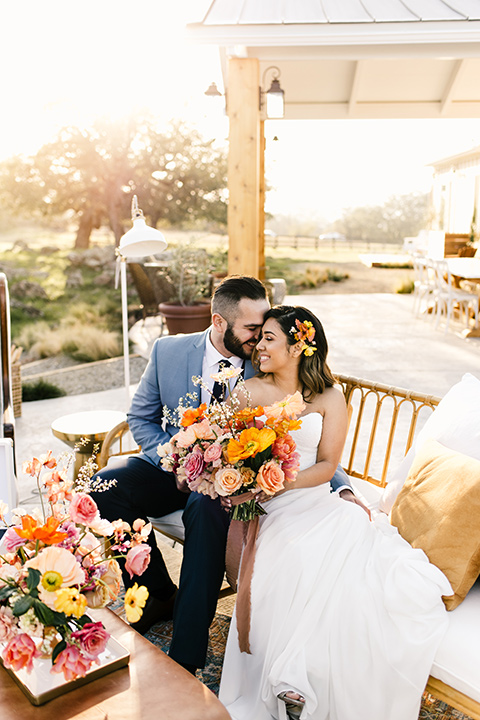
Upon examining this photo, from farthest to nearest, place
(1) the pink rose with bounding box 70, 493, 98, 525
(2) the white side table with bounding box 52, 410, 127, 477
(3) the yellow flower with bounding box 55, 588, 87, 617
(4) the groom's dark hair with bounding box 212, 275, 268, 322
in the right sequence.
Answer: (2) the white side table with bounding box 52, 410, 127, 477 → (4) the groom's dark hair with bounding box 212, 275, 268, 322 → (1) the pink rose with bounding box 70, 493, 98, 525 → (3) the yellow flower with bounding box 55, 588, 87, 617

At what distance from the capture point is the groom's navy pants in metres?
2.07

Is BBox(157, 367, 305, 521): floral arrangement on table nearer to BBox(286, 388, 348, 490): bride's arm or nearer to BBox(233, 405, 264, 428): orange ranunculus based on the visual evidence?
BBox(233, 405, 264, 428): orange ranunculus

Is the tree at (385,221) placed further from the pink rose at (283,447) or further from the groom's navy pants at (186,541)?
the pink rose at (283,447)

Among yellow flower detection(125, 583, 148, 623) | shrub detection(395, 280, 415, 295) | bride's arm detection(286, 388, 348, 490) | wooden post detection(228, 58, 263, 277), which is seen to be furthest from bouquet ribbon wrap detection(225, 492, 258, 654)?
shrub detection(395, 280, 415, 295)

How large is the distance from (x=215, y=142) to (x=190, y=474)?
55.9ft

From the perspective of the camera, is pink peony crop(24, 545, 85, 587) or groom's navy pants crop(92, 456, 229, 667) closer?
pink peony crop(24, 545, 85, 587)

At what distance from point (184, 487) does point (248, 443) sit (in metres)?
0.60

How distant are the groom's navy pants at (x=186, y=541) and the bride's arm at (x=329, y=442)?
324 mm

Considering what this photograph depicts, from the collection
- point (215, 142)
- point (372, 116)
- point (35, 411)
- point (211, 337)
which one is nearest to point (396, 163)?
point (215, 142)

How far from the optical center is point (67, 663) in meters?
1.32

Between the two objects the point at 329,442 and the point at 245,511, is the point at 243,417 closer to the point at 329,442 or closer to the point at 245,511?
the point at 245,511

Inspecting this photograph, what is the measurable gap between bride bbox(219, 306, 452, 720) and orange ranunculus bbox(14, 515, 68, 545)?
844 millimetres

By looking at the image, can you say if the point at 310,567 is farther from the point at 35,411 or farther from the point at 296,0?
the point at 35,411

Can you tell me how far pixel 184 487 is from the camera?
7.75 ft
